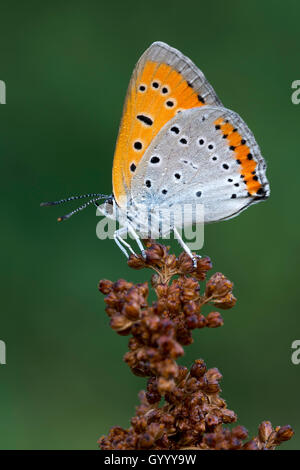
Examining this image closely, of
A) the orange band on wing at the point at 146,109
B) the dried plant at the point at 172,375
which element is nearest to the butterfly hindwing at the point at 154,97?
the orange band on wing at the point at 146,109

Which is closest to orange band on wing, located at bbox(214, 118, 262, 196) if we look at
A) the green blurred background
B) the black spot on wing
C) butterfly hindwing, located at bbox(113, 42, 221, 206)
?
butterfly hindwing, located at bbox(113, 42, 221, 206)

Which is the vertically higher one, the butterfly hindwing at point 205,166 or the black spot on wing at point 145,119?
the black spot on wing at point 145,119

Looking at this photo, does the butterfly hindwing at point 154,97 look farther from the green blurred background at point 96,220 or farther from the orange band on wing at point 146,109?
the green blurred background at point 96,220

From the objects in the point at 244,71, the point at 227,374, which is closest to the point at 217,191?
the point at 227,374

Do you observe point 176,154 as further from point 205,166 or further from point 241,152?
point 241,152

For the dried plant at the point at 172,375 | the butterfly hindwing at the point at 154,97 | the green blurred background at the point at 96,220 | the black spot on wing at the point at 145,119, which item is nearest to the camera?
the dried plant at the point at 172,375

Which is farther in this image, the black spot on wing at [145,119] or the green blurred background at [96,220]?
the green blurred background at [96,220]

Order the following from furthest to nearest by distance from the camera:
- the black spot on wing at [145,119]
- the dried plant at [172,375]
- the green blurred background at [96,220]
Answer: the green blurred background at [96,220]
the black spot on wing at [145,119]
the dried plant at [172,375]
